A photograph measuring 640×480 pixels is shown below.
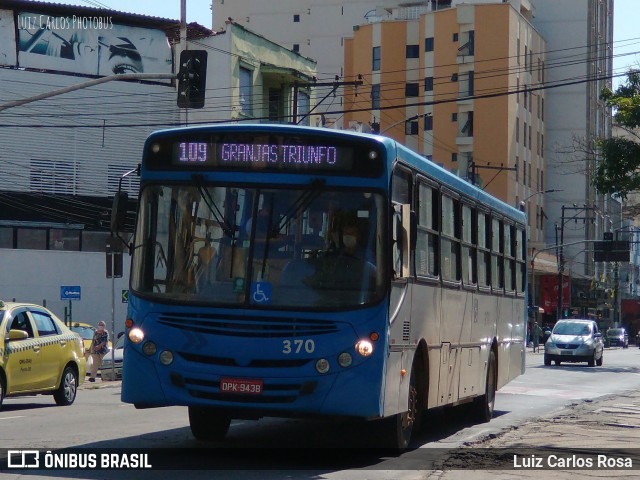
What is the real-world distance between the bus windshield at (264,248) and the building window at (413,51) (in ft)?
273

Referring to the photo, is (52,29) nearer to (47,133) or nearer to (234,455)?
(47,133)

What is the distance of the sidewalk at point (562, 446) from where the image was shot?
11305mm

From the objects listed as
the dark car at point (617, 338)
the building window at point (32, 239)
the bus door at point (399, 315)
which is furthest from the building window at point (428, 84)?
the bus door at point (399, 315)

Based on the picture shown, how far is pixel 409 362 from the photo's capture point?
1239cm

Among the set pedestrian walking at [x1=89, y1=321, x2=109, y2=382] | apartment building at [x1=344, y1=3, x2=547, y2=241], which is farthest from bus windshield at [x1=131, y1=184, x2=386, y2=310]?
apartment building at [x1=344, y1=3, x2=547, y2=241]

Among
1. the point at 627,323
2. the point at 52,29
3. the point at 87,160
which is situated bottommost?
the point at 627,323

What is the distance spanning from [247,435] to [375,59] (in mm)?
81539

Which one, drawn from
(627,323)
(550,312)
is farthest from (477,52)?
(627,323)

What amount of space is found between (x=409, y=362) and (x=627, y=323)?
11839 centimetres

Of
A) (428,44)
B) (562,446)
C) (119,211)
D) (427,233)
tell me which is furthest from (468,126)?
(119,211)

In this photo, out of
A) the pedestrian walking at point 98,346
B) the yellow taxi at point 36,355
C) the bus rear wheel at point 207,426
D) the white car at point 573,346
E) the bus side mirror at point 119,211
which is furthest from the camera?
the white car at point 573,346

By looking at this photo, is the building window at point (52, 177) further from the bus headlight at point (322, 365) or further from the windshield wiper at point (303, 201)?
the bus headlight at point (322, 365)

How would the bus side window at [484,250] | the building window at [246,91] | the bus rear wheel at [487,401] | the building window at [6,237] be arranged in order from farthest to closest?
1. the building window at [246,91]
2. the building window at [6,237]
3. the bus rear wheel at [487,401]
4. the bus side window at [484,250]

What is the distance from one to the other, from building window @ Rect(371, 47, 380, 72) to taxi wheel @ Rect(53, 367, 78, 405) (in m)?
75.5
